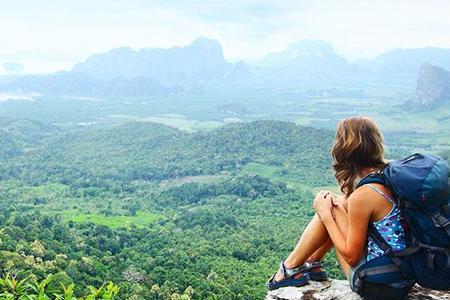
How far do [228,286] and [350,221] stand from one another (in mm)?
21571

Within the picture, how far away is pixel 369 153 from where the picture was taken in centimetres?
503

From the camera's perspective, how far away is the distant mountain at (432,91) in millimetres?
154625

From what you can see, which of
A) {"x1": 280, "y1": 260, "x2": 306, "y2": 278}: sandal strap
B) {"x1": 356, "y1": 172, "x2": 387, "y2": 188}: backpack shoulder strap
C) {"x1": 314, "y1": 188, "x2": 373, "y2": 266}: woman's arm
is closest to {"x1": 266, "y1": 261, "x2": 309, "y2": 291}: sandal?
{"x1": 280, "y1": 260, "x2": 306, "y2": 278}: sandal strap

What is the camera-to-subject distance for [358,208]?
15.8 ft

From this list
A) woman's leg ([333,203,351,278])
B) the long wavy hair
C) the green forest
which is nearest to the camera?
the long wavy hair

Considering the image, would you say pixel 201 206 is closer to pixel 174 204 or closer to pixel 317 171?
pixel 174 204

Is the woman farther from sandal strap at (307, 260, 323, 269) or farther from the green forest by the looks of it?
the green forest

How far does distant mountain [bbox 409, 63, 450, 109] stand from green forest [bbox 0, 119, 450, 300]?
54021 millimetres

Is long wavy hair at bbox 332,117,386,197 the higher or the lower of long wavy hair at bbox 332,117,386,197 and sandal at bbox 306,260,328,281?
the higher

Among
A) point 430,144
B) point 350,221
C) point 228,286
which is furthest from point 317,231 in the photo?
point 430,144

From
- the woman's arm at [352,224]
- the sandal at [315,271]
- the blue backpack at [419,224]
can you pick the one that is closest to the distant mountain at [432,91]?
the sandal at [315,271]

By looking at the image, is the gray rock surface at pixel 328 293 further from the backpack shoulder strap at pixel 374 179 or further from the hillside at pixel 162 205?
the hillside at pixel 162 205

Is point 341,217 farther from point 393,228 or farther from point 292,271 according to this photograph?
point 292,271

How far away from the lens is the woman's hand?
545cm
